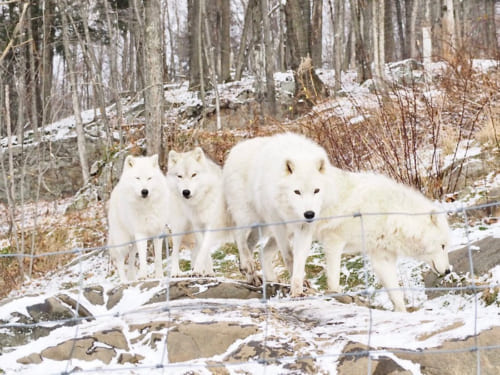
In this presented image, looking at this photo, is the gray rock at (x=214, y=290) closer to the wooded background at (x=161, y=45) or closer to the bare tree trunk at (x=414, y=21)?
the wooded background at (x=161, y=45)

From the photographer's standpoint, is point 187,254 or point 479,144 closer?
point 479,144

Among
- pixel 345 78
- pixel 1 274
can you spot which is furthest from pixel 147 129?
pixel 345 78

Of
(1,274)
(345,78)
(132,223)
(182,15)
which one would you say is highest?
(182,15)

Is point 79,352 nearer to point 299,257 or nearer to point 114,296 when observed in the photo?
point 114,296

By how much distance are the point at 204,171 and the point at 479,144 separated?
14.6 ft

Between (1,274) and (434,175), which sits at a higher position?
(434,175)

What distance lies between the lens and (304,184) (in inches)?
192

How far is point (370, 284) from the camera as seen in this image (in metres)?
6.75

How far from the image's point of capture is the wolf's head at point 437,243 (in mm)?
5566

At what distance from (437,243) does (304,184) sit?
63.6 inches

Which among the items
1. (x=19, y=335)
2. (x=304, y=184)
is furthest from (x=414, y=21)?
(x=19, y=335)

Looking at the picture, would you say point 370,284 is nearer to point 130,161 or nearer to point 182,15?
point 130,161

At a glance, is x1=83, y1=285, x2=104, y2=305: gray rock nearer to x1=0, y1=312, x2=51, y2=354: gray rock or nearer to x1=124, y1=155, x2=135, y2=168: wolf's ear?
x1=0, y1=312, x2=51, y2=354: gray rock

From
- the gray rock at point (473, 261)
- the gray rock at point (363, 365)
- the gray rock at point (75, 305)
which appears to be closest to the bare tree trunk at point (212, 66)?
the gray rock at point (473, 261)
